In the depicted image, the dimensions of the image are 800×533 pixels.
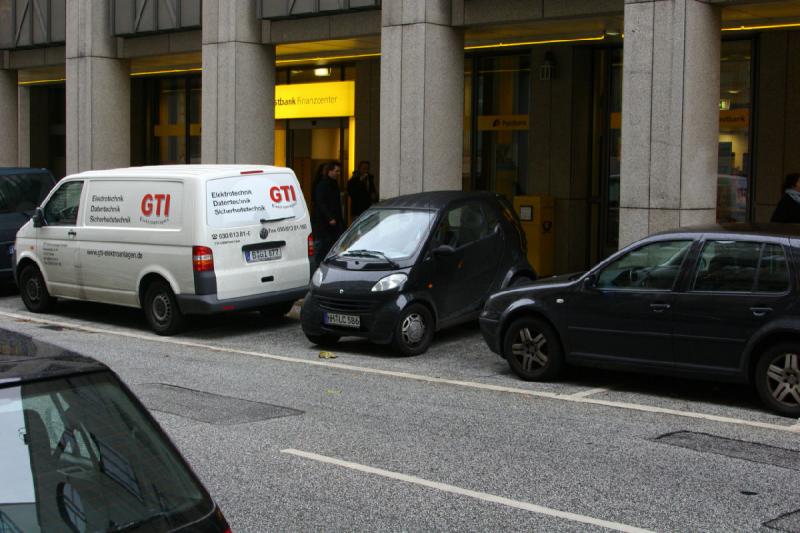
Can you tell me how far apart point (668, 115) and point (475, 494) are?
27.1ft

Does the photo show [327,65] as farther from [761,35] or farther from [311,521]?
[311,521]

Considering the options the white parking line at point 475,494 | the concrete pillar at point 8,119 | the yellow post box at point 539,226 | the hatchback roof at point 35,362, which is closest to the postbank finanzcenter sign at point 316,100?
the yellow post box at point 539,226

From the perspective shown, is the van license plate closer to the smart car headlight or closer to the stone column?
the smart car headlight

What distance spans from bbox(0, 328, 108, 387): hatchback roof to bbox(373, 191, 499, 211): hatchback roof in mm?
9432

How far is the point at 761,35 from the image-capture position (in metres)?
17.1

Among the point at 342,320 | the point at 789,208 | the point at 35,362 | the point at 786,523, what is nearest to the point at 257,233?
the point at 342,320

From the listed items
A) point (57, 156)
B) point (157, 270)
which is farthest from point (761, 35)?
point (57, 156)

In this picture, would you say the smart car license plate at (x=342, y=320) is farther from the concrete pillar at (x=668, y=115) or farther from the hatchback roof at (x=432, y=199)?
the concrete pillar at (x=668, y=115)

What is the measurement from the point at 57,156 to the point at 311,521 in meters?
28.2

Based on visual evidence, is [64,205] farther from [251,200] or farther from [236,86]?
[236,86]

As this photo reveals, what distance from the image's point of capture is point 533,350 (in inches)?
426

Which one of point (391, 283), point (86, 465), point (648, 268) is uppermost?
point (648, 268)

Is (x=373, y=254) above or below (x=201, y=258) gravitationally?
above

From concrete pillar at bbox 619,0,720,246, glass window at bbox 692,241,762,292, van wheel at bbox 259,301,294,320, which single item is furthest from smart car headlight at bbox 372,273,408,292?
glass window at bbox 692,241,762,292
